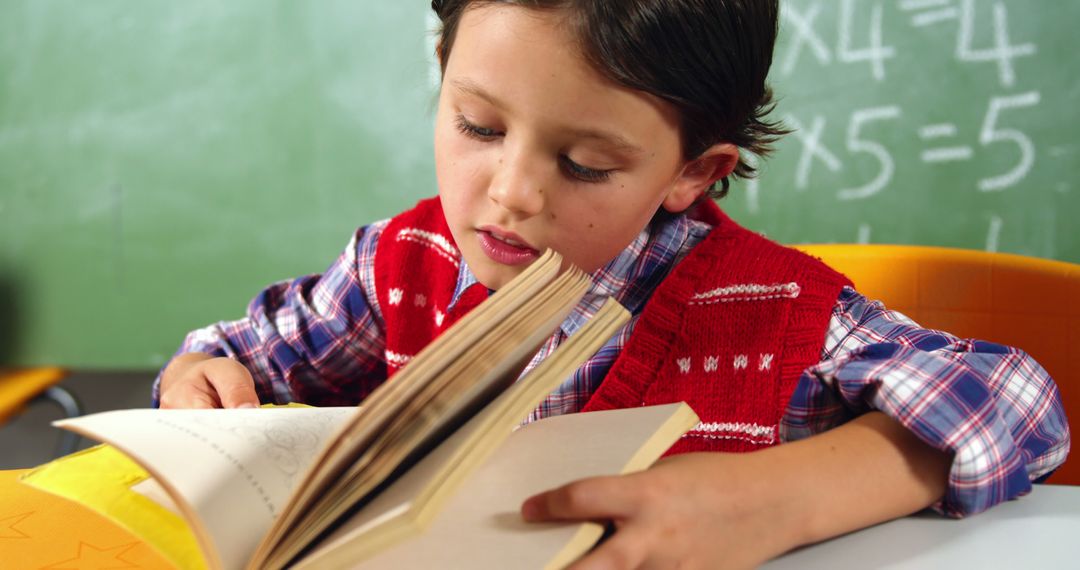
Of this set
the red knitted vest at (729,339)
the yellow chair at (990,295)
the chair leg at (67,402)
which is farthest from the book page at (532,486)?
the chair leg at (67,402)

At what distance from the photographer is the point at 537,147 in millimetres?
522

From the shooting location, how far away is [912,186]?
1301 mm

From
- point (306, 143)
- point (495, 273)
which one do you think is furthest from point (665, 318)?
point (306, 143)

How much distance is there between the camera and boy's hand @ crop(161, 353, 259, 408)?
0.58m

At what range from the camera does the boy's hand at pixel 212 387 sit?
1.92 feet

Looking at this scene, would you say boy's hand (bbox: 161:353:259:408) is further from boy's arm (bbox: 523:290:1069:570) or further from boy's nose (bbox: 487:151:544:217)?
boy's arm (bbox: 523:290:1069:570)

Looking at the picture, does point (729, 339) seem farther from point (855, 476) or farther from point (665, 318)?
point (855, 476)

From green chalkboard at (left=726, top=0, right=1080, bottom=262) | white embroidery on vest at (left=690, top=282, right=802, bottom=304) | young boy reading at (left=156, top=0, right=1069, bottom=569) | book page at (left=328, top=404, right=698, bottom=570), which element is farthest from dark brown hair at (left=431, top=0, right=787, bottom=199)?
green chalkboard at (left=726, top=0, right=1080, bottom=262)

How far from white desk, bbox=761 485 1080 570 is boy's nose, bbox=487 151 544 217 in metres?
0.24

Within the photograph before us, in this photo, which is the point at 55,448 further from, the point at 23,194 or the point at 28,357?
the point at 23,194

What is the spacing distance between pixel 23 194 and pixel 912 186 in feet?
4.56

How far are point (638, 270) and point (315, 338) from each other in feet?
0.95

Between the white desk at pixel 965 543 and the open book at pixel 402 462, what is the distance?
0.10m

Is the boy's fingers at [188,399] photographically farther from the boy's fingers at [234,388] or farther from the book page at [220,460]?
the book page at [220,460]
